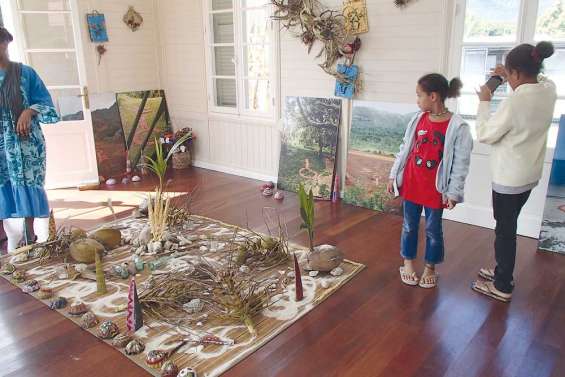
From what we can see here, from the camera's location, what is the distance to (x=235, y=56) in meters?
5.19

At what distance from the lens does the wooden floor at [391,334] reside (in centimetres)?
210

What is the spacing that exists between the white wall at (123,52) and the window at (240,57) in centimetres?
93

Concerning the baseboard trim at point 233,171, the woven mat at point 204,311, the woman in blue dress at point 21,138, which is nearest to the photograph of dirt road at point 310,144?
the baseboard trim at point 233,171

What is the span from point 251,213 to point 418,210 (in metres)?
1.81

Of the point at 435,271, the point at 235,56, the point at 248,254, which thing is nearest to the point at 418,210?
the point at 435,271

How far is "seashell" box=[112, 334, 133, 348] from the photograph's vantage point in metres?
2.24

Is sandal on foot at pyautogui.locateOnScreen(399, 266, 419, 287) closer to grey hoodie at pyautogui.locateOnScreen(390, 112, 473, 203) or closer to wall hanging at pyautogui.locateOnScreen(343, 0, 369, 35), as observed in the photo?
grey hoodie at pyautogui.locateOnScreen(390, 112, 473, 203)

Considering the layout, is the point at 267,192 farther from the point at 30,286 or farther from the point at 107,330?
the point at 107,330

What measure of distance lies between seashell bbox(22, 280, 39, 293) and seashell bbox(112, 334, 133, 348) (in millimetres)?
858

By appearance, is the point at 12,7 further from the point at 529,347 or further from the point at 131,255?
the point at 529,347

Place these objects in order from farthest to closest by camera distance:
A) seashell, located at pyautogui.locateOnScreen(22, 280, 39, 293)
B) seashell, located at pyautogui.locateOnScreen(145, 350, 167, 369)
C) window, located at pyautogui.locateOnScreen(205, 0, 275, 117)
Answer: window, located at pyautogui.locateOnScreen(205, 0, 275, 117)
seashell, located at pyautogui.locateOnScreen(22, 280, 39, 293)
seashell, located at pyautogui.locateOnScreen(145, 350, 167, 369)

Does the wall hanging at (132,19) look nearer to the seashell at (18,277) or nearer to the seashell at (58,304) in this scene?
the seashell at (18,277)

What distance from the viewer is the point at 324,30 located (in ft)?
13.6

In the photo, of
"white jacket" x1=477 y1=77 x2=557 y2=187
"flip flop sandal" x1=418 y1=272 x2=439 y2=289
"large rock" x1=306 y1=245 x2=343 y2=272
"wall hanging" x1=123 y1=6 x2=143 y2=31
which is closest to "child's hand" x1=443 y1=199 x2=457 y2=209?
"white jacket" x1=477 y1=77 x2=557 y2=187
